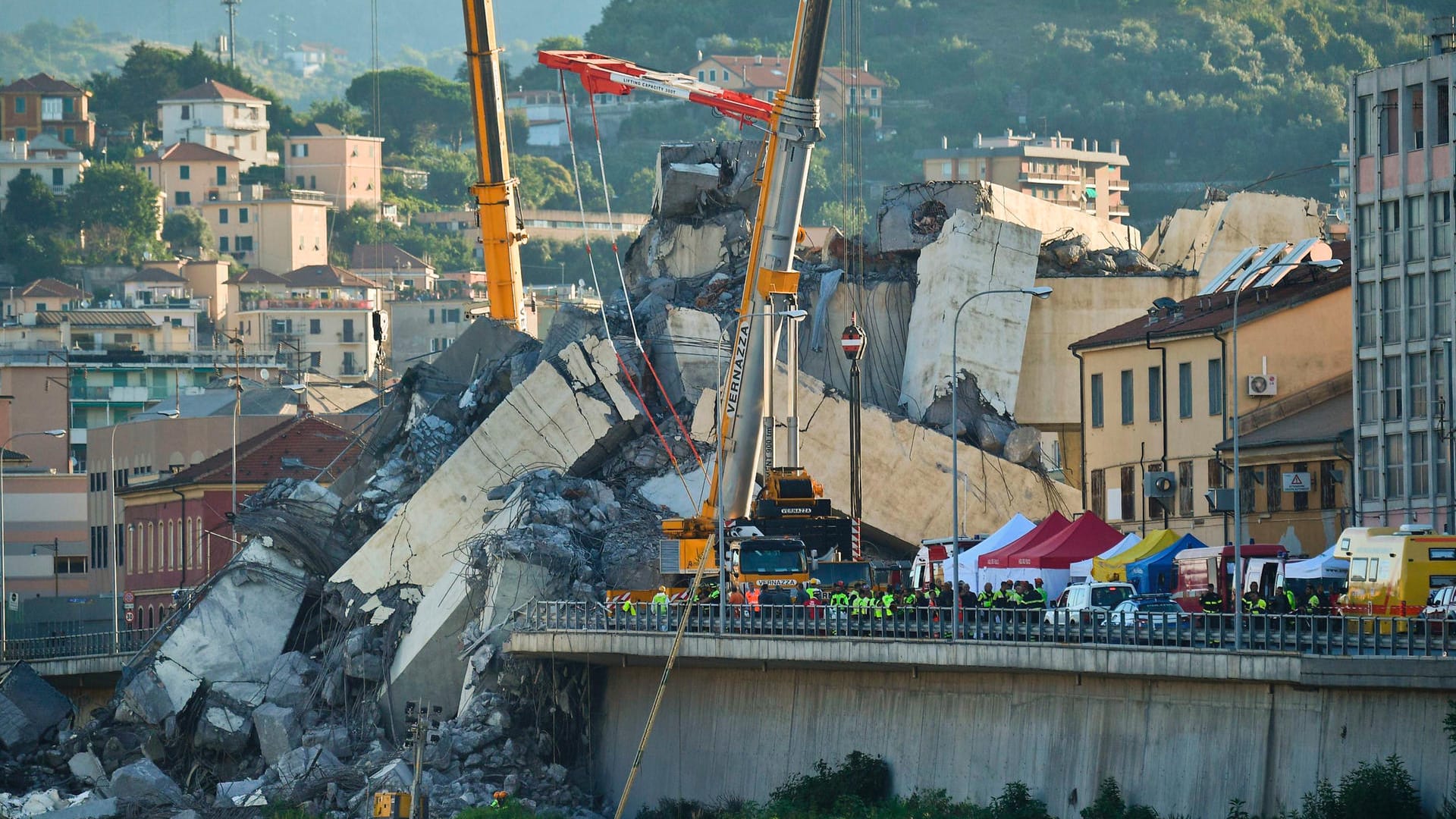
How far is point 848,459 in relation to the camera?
7106 cm

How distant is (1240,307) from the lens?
63469 millimetres

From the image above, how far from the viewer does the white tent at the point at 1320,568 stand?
46.2 metres

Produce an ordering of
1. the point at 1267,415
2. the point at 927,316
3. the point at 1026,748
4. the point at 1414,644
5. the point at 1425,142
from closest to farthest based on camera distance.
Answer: the point at 1414,644 < the point at 1026,748 < the point at 1425,142 < the point at 1267,415 < the point at 927,316

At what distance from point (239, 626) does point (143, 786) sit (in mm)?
8378

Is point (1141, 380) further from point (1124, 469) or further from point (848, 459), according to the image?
point (848, 459)

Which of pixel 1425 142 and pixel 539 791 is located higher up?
pixel 1425 142

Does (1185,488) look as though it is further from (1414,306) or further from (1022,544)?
(1414,306)

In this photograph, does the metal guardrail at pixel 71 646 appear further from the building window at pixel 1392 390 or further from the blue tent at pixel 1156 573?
the building window at pixel 1392 390

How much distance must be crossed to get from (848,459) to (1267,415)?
41.6 ft

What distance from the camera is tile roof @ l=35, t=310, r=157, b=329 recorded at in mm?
156125

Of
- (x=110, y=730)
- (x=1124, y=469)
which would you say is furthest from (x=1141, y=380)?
(x=110, y=730)

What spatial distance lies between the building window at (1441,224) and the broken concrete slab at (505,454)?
23.3 meters

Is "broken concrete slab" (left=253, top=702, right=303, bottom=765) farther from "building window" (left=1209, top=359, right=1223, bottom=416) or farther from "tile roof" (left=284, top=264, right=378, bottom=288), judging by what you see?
"tile roof" (left=284, top=264, right=378, bottom=288)

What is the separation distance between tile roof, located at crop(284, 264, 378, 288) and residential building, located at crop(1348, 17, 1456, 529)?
438 feet
